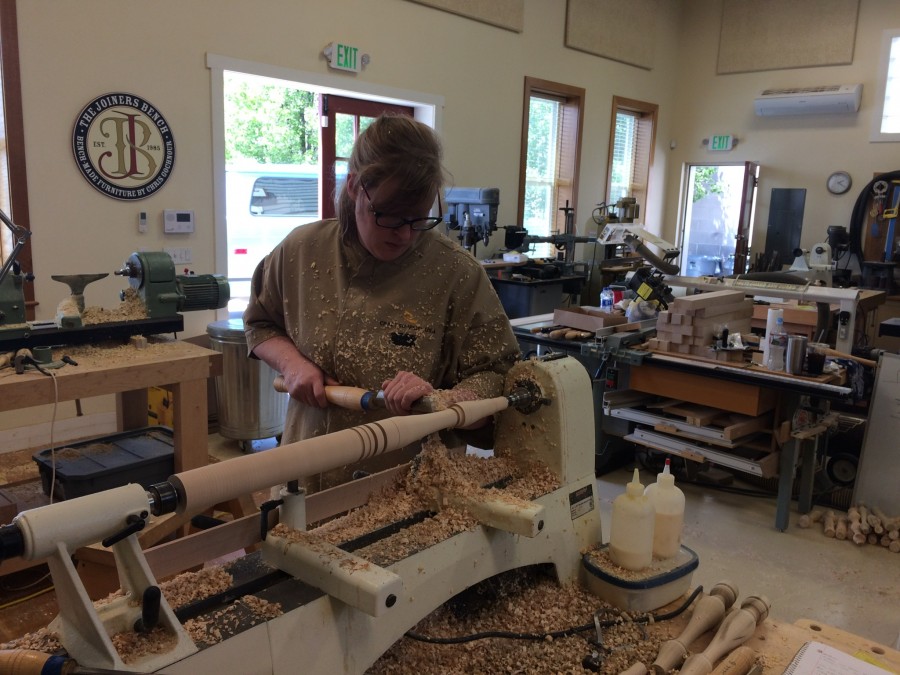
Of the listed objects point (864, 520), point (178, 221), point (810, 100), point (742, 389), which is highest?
point (810, 100)

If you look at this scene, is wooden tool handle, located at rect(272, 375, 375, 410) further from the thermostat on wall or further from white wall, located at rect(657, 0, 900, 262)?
white wall, located at rect(657, 0, 900, 262)

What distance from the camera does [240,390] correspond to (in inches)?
146

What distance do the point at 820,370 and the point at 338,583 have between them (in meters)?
2.71

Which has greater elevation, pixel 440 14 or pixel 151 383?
pixel 440 14

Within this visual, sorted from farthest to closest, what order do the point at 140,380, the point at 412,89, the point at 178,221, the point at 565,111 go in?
the point at 565,111
the point at 412,89
the point at 178,221
the point at 140,380

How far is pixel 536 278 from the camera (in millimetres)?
5406

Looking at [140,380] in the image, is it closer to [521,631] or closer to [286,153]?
[521,631]

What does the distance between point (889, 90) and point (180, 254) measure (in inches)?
266

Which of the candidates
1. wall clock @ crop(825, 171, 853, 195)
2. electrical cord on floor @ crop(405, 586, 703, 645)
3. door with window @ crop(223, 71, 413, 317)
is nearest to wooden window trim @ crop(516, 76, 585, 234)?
door with window @ crop(223, 71, 413, 317)

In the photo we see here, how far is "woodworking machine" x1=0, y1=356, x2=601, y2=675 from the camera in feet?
2.11

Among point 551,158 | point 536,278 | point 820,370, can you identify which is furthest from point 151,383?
point 551,158

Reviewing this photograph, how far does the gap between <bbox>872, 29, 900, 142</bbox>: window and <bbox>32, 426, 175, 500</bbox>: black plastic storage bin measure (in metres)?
7.14

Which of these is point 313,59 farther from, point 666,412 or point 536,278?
point 666,412

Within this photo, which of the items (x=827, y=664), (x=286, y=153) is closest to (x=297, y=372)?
(x=827, y=664)
